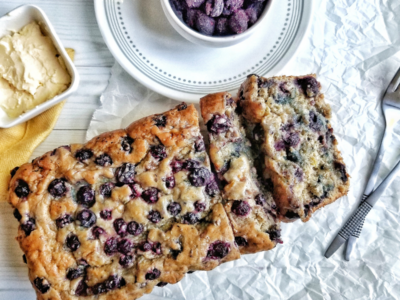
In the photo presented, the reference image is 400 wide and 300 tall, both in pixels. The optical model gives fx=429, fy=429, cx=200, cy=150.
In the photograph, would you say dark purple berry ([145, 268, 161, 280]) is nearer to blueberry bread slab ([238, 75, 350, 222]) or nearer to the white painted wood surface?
blueberry bread slab ([238, 75, 350, 222])

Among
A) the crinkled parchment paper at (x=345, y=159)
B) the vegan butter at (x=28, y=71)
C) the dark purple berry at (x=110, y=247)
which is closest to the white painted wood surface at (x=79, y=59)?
the crinkled parchment paper at (x=345, y=159)

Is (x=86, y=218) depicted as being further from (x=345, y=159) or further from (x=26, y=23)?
(x=345, y=159)

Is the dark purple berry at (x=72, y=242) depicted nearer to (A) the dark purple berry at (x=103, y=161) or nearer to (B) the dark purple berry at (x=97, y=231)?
(B) the dark purple berry at (x=97, y=231)

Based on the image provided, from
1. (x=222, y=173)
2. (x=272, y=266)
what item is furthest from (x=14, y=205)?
(x=272, y=266)

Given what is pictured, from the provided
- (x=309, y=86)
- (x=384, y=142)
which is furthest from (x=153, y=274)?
(x=384, y=142)

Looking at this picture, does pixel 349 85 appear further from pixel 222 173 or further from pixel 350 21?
pixel 222 173

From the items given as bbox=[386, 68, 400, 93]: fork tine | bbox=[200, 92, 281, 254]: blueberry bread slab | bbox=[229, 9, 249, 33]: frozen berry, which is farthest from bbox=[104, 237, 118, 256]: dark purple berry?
bbox=[386, 68, 400, 93]: fork tine

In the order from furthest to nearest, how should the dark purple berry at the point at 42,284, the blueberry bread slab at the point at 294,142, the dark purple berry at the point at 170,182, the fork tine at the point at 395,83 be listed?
the fork tine at the point at 395,83 → the blueberry bread slab at the point at 294,142 → the dark purple berry at the point at 170,182 → the dark purple berry at the point at 42,284
